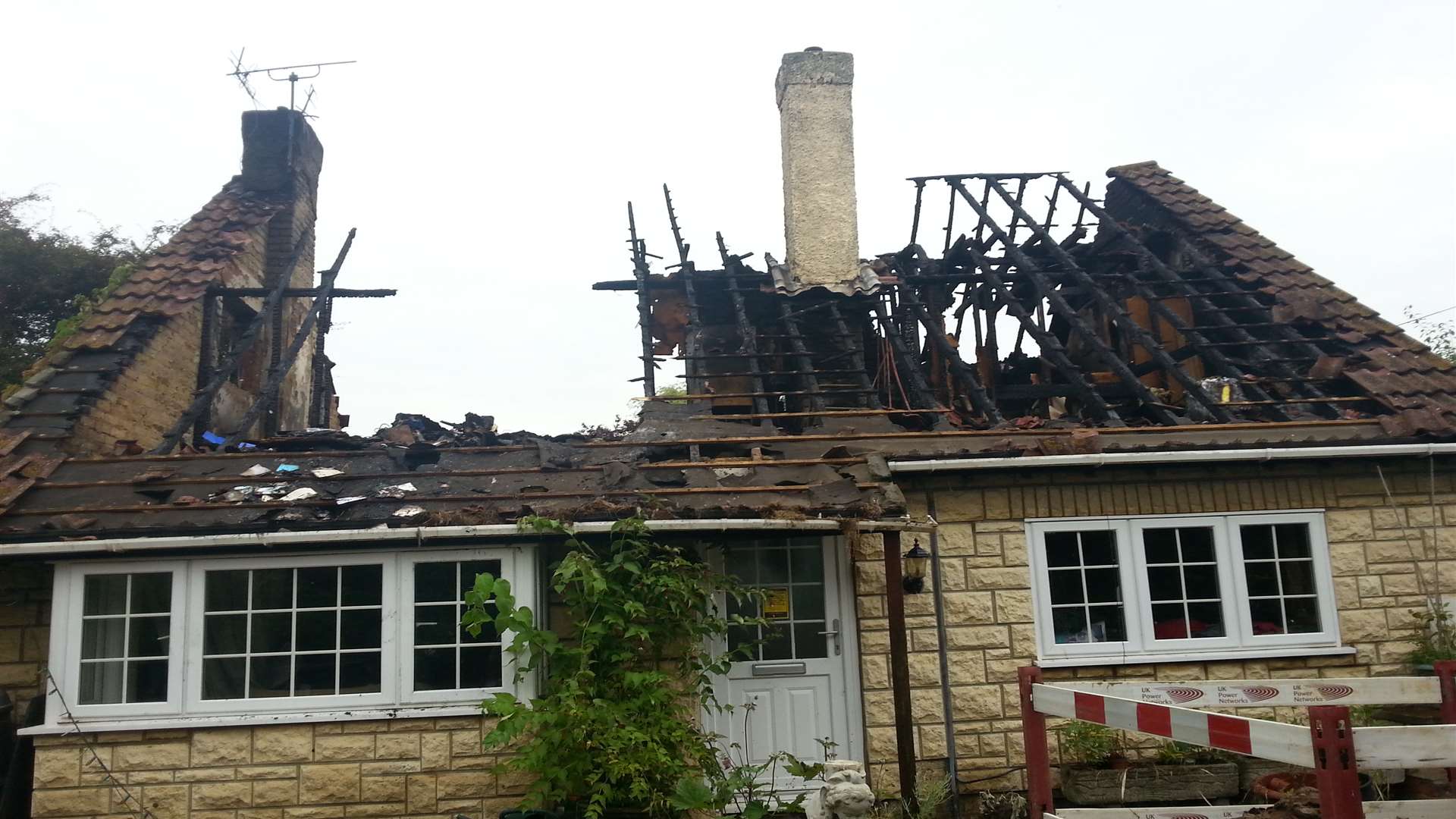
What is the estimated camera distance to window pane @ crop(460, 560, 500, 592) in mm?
7352

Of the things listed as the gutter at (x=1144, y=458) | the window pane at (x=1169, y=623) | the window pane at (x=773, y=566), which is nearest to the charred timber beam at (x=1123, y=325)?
the gutter at (x=1144, y=458)

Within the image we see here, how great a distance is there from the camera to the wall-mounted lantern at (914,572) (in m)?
7.68

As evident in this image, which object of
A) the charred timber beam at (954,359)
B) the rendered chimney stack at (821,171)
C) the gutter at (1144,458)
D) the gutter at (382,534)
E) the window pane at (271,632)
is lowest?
the window pane at (271,632)

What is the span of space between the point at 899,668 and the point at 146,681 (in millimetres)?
5435

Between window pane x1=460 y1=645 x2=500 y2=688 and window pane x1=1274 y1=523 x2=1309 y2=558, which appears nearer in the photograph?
window pane x1=460 y1=645 x2=500 y2=688

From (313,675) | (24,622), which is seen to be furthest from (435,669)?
(24,622)

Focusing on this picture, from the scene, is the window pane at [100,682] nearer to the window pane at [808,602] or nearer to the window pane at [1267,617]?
the window pane at [808,602]

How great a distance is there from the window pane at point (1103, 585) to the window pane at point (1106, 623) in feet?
0.22

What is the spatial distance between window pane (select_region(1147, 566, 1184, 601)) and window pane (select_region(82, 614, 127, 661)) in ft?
25.6

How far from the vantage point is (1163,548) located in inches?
315

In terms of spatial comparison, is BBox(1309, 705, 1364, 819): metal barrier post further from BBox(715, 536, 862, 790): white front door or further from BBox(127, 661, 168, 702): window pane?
BBox(127, 661, 168, 702): window pane

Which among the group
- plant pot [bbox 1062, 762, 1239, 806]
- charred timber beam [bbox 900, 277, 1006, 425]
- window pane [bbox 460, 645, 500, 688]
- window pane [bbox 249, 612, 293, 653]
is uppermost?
charred timber beam [bbox 900, 277, 1006, 425]

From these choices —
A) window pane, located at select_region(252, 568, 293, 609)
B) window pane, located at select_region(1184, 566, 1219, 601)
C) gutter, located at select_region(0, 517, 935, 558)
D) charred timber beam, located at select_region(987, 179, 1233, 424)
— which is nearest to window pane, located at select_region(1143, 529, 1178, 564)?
window pane, located at select_region(1184, 566, 1219, 601)

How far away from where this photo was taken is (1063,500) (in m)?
7.94
